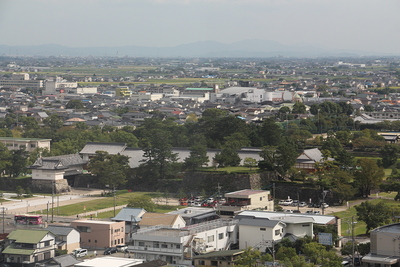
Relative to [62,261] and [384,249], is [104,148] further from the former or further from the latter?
[384,249]

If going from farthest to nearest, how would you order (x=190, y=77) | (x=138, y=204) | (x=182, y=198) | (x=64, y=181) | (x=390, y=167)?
(x=190, y=77), (x=390, y=167), (x=64, y=181), (x=182, y=198), (x=138, y=204)

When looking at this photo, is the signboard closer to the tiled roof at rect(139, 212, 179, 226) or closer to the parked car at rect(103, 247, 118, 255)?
the tiled roof at rect(139, 212, 179, 226)

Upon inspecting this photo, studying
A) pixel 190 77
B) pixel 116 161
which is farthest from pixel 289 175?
pixel 190 77

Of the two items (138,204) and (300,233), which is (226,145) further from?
(300,233)

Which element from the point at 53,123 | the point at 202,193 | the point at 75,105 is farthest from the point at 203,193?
the point at 75,105

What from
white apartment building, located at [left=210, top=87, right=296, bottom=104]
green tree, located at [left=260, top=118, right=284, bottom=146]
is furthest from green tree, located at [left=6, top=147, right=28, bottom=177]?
white apartment building, located at [left=210, top=87, right=296, bottom=104]

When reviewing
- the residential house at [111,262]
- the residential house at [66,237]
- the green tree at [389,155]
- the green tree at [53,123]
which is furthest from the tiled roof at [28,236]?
the green tree at [53,123]
